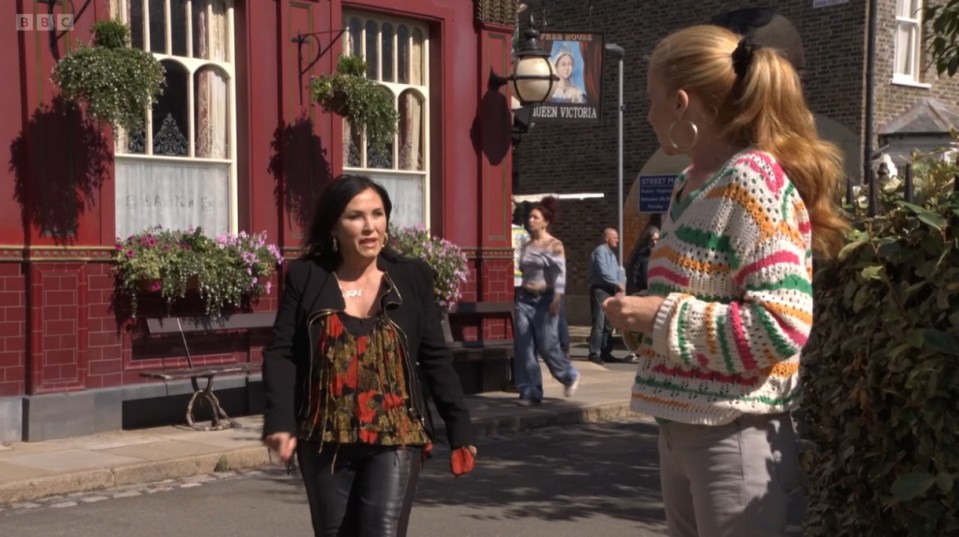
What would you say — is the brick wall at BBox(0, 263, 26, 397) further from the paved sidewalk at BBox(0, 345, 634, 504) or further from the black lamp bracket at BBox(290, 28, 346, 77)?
the black lamp bracket at BBox(290, 28, 346, 77)

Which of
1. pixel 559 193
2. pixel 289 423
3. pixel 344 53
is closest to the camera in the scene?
pixel 289 423

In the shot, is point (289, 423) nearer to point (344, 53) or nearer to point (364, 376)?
point (364, 376)

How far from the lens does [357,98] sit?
1159cm

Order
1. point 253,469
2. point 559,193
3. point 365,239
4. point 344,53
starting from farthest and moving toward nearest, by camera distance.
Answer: point 559,193
point 344,53
point 253,469
point 365,239

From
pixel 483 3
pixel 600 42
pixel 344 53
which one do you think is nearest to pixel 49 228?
pixel 344 53

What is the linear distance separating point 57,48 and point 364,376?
671 centimetres

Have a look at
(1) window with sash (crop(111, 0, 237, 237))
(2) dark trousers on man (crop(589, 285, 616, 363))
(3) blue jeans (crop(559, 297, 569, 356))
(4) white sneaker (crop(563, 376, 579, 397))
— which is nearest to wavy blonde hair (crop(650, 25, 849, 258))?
(1) window with sash (crop(111, 0, 237, 237))

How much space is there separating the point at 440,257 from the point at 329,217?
8.24 m

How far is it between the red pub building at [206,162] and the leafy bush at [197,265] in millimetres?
163

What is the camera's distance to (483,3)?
43.3 ft

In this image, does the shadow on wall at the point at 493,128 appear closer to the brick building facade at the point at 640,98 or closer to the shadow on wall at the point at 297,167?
the shadow on wall at the point at 297,167

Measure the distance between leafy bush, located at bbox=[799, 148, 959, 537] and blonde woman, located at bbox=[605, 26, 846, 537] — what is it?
1.33 ft

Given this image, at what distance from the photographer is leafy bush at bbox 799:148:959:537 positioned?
119 inches

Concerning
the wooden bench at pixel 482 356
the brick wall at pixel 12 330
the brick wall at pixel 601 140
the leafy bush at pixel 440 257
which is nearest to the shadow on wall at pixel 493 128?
the leafy bush at pixel 440 257
